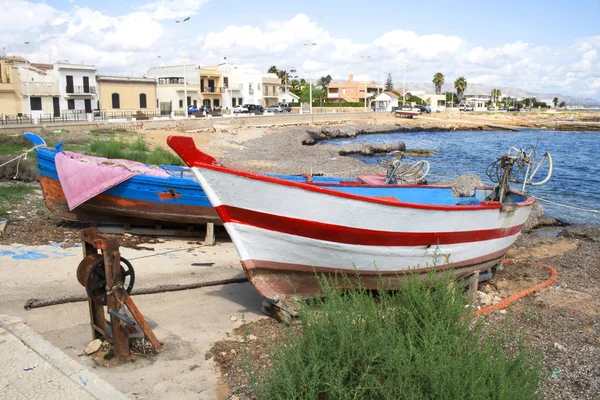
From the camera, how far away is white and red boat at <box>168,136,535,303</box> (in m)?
6.49

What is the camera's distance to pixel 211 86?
2753 inches

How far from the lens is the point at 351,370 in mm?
4301

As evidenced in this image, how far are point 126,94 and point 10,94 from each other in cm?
1118

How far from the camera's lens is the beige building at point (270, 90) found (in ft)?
263

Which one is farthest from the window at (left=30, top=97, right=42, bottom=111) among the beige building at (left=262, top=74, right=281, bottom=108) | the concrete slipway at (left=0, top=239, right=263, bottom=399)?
the concrete slipway at (left=0, top=239, right=263, bottom=399)

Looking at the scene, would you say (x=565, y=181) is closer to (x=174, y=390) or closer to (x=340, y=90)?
(x=174, y=390)

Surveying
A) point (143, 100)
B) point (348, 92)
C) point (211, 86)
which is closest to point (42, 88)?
point (143, 100)

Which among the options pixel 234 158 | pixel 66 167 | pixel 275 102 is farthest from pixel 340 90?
pixel 66 167

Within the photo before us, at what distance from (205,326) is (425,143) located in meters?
48.4

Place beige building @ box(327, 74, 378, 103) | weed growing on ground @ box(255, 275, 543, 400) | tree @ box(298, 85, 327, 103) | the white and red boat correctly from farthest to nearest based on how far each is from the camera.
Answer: beige building @ box(327, 74, 378, 103)
tree @ box(298, 85, 327, 103)
the white and red boat
weed growing on ground @ box(255, 275, 543, 400)

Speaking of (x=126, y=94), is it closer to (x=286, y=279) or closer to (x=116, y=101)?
(x=116, y=101)

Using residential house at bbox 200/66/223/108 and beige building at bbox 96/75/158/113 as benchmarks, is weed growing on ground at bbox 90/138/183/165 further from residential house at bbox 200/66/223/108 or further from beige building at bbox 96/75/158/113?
residential house at bbox 200/66/223/108

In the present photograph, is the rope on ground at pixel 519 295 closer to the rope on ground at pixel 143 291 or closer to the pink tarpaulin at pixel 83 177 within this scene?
the rope on ground at pixel 143 291

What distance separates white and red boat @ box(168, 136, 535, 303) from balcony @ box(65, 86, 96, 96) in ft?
153
